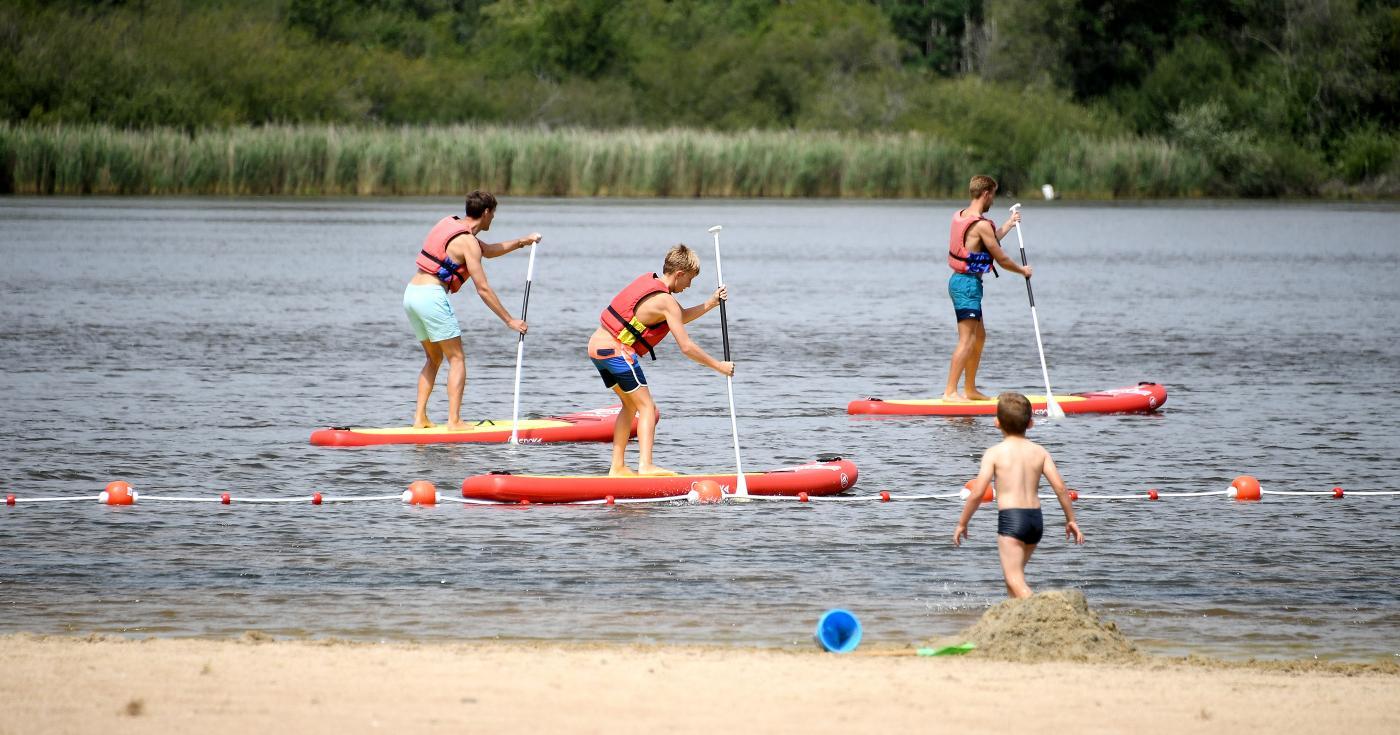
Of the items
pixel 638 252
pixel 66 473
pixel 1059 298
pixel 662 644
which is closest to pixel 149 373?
pixel 66 473

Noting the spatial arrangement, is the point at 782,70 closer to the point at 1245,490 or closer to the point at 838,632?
the point at 1245,490

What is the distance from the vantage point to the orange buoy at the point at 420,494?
39.9 feet

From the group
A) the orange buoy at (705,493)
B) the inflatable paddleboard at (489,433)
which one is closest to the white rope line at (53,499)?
the inflatable paddleboard at (489,433)

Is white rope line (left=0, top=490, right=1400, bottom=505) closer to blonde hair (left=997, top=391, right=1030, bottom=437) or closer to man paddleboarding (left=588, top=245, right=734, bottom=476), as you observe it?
man paddleboarding (left=588, top=245, right=734, bottom=476)

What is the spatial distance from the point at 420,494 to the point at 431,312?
2.49 metres

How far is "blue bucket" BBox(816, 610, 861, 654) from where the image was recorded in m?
8.52

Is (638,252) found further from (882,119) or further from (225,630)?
(882,119)

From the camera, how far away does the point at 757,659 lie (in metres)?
8.29

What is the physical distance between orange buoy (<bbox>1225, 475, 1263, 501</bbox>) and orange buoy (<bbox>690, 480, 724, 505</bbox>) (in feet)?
10.8

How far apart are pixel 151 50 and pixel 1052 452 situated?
52.6 meters

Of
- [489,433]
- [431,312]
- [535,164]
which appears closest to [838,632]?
[431,312]

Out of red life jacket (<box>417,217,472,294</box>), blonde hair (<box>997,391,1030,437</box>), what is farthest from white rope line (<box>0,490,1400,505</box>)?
blonde hair (<box>997,391,1030,437</box>)

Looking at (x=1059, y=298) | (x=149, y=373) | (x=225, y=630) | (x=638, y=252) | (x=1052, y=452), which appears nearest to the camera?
(x=225, y=630)

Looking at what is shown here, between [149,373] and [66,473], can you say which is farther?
[149,373]
